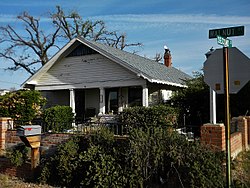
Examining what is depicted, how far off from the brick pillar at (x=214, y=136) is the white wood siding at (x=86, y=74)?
914 centimetres

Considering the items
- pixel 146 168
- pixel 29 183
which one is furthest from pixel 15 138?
pixel 146 168

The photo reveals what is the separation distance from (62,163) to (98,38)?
119 feet

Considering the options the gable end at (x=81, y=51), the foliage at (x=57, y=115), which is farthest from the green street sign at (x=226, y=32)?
the gable end at (x=81, y=51)

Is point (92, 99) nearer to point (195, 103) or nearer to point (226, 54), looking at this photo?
point (195, 103)

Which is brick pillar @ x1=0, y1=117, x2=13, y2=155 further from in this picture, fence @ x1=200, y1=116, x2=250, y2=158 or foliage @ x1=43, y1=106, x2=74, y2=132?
fence @ x1=200, y1=116, x2=250, y2=158

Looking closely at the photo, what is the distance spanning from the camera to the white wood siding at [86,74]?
1633 cm

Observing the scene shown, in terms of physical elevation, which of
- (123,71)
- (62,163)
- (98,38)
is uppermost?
(98,38)

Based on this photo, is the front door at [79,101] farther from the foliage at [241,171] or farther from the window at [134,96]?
the foliage at [241,171]

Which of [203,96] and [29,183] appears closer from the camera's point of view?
[29,183]

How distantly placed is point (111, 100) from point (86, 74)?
2.29m

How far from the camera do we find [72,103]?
17.9 m

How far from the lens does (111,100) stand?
18531mm

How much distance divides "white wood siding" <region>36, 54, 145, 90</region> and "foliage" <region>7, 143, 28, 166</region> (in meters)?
8.13

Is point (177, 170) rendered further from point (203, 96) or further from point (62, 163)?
point (203, 96)
